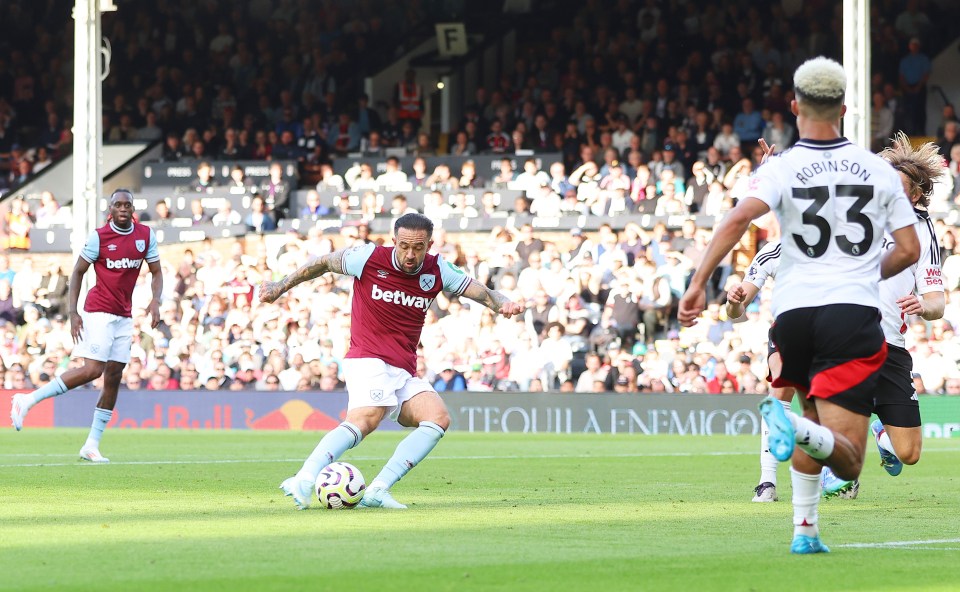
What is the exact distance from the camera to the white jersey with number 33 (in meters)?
6.93

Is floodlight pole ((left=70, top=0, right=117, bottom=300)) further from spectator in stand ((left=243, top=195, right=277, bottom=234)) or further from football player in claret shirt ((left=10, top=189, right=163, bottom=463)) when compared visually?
football player in claret shirt ((left=10, top=189, right=163, bottom=463))

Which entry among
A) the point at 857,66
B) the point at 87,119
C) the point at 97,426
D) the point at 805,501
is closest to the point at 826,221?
the point at 805,501

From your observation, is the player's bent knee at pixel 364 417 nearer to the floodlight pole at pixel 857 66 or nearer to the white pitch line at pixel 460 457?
the white pitch line at pixel 460 457

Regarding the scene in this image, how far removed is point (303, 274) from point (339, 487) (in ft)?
4.44

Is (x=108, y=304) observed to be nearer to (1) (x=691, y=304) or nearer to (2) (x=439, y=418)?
(2) (x=439, y=418)

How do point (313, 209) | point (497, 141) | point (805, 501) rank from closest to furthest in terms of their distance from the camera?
point (805, 501)
point (313, 209)
point (497, 141)

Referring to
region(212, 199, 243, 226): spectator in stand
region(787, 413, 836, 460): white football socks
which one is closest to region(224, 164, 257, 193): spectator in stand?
region(212, 199, 243, 226): spectator in stand

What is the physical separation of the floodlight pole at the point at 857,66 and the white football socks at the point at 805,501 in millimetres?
16515

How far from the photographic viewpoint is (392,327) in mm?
10266

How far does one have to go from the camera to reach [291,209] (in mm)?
30875

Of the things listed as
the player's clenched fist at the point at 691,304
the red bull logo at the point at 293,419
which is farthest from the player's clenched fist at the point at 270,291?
the red bull logo at the point at 293,419

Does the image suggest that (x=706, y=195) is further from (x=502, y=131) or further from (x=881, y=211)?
(x=881, y=211)

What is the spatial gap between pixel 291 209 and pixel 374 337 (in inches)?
825

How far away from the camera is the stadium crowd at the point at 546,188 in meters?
24.3
